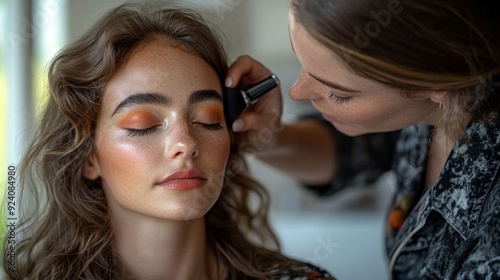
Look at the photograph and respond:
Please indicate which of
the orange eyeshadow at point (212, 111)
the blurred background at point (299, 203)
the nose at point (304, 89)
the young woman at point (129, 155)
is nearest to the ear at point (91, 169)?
the young woman at point (129, 155)

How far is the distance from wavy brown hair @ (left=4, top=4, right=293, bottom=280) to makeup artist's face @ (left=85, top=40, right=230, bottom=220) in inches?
1.3

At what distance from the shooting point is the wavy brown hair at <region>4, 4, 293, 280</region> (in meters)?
1.17

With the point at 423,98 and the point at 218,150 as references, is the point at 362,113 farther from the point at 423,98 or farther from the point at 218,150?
the point at 218,150

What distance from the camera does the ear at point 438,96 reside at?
109 cm

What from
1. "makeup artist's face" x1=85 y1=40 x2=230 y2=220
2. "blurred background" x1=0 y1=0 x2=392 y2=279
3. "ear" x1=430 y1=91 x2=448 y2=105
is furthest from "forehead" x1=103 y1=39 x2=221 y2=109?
"blurred background" x1=0 y1=0 x2=392 y2=279

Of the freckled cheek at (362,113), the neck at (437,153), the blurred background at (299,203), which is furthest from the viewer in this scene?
the blurred background at (299,203)

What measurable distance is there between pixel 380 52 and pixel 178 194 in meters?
0.39

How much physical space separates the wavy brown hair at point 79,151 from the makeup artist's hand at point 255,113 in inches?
1.4

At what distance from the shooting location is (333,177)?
1.71m

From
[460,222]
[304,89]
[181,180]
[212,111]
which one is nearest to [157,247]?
[181,180]

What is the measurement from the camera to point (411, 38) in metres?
0.99

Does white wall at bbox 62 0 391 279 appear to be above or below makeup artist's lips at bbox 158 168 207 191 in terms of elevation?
below

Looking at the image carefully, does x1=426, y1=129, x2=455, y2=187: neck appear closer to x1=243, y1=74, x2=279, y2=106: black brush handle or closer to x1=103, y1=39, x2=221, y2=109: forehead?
x1=243, y1=74, x2=279, y2=106: black brush handle

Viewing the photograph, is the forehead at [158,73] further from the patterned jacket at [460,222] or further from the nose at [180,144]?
the patterned jacket at [460,222]
